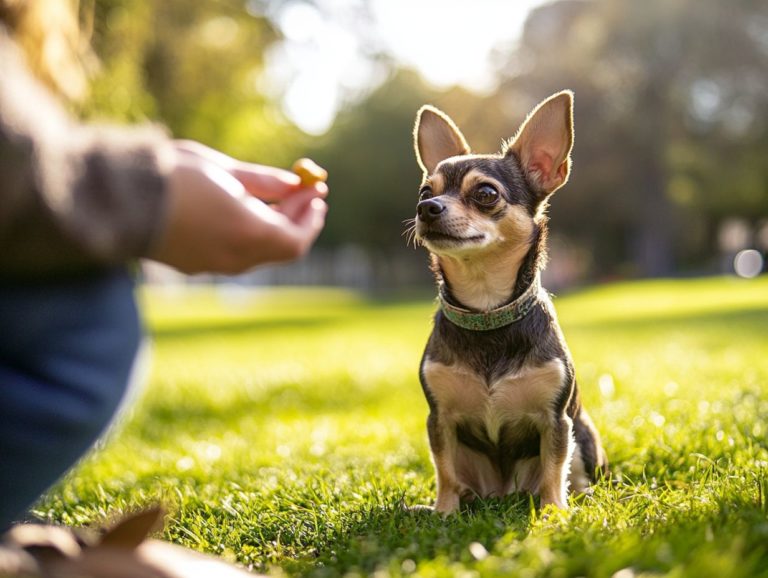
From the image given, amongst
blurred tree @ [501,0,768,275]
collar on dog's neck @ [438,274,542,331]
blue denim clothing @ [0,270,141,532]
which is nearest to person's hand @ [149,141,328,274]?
blue denim clothing @ [0,270,141,532]

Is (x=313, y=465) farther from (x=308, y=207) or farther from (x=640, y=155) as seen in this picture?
(x=640, y=155)

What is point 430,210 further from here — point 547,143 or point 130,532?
point 130,532

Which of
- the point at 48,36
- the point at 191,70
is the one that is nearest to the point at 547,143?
the point at 48,36

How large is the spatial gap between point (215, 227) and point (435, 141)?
71.3 inches

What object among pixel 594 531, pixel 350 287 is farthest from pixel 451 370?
pixel 350 287

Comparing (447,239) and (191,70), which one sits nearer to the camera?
(447,239)

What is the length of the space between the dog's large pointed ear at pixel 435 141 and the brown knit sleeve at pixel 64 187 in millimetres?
1790

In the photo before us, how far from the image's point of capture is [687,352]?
8.67 meters

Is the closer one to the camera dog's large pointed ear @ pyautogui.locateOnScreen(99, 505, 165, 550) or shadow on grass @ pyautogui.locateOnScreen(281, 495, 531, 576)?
dog's large pointed ear @ pyautogui.locateOnScreen(99, 505, 165, 550)

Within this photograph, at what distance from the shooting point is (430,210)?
3.11m

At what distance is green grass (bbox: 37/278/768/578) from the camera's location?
7.77ft

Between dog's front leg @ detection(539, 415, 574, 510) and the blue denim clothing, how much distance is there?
165 centimetres

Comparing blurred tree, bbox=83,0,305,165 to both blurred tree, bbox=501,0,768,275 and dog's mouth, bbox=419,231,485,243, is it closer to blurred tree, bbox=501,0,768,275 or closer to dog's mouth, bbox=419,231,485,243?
dog's mouth, bbox=419,231,485,243

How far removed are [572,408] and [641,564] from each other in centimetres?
116
